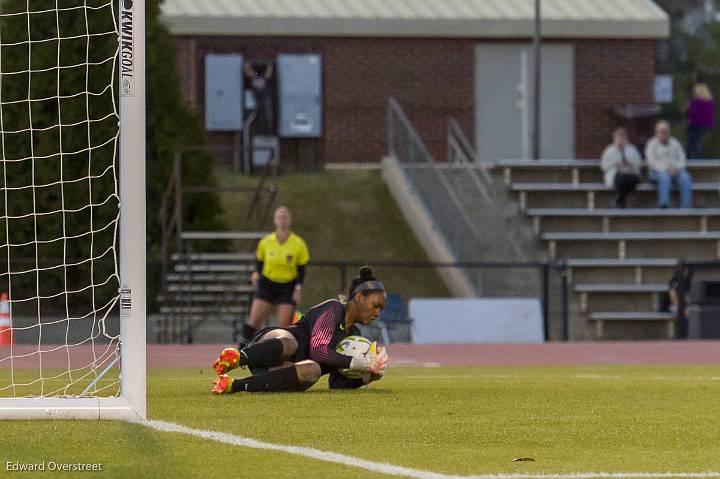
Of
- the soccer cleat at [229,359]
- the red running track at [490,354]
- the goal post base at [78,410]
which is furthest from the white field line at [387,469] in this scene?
the red running track at [490,354]

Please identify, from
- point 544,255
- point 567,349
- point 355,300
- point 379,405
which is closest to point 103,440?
point 379,405

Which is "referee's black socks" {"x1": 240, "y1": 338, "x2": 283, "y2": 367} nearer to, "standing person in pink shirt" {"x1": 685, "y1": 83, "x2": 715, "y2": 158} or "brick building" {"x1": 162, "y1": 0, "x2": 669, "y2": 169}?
"standing person in pink shirt" {"x1": 685, "y1": 83, "x2": 715, "y2": 158}

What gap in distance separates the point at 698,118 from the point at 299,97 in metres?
8.11

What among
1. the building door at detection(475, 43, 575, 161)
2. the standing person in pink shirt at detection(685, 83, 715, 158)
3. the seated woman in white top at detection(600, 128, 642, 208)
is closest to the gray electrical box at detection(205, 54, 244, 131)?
the building door at detection(475, 43, 575, 161)

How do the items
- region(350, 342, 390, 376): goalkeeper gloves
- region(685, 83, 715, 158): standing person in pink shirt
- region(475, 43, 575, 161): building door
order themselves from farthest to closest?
region(475, 43, 575, 161): building door, region(685, 83, 715, 158): standing person in pink shirt, region(350, 342, 390, 376): goalkeeper gloves

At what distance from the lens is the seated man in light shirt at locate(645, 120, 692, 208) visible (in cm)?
2912

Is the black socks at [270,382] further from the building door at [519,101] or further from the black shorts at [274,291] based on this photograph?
the building door at [519,101]

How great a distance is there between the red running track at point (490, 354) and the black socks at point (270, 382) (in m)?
5.28

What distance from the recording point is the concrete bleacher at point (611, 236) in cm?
2738

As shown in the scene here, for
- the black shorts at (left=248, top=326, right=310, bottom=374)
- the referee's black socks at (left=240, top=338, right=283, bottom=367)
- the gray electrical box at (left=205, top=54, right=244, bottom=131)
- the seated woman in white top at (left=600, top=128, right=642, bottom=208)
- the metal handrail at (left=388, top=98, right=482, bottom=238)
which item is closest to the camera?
the referee's black socks at (left=240, top=338, right=283, bottom=367)

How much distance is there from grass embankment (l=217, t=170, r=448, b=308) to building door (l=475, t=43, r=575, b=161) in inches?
137

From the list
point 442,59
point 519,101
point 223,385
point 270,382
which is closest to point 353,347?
point 270,382

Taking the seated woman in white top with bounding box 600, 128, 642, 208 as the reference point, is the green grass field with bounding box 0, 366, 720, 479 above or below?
below

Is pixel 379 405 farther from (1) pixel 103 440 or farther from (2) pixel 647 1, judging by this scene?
Result: (2) pixel 647 1
